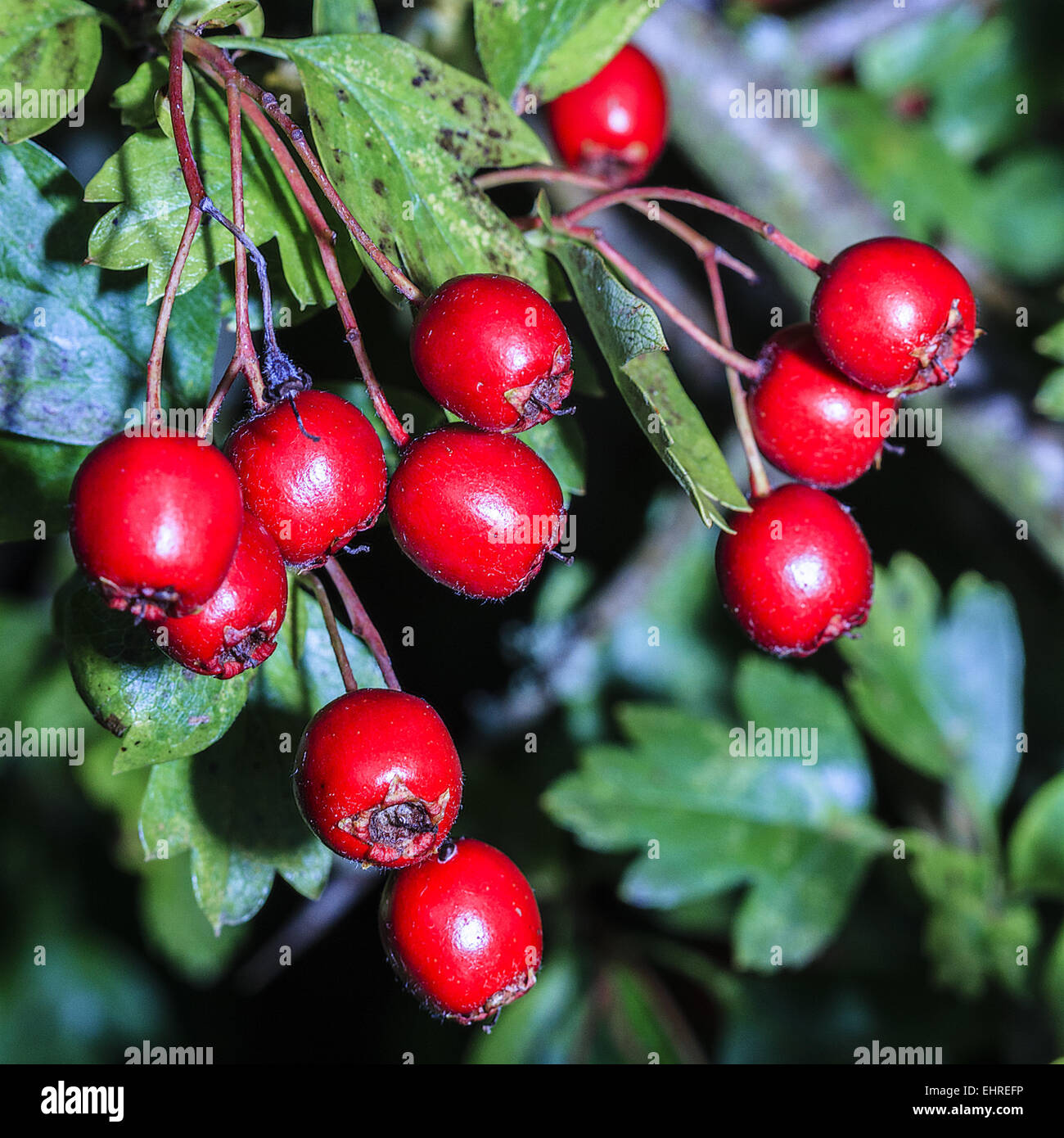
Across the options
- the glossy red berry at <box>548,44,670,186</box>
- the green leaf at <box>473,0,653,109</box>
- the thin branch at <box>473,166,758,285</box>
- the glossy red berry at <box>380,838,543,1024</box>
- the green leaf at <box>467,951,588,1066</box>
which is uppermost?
the green leaf at <box>473,0,653,109</box>

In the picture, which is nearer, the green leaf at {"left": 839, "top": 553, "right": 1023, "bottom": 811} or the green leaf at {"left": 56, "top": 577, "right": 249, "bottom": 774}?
the green leaf at {"left": 56, "top": 577, "right": 249, "bottom": 774}

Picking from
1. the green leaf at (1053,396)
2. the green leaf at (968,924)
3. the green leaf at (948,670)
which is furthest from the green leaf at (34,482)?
the green leaf at (968,924)

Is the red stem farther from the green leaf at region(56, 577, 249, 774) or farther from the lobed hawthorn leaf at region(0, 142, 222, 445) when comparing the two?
the green leaf at region(56, 577, 249, 774)

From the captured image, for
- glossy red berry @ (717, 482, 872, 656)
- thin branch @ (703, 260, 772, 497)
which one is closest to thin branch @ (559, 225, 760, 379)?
thin branch @ (703, 260, 772, 497)

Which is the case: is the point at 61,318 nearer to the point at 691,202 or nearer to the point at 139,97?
the point at 139,97

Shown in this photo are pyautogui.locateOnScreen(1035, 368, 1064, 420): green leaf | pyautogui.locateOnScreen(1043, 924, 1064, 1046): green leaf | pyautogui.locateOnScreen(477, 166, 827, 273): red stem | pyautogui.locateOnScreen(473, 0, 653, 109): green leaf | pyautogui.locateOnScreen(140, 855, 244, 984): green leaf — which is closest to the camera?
pyautogui.locateOnScreen(477, 166, 827, 273): red stem

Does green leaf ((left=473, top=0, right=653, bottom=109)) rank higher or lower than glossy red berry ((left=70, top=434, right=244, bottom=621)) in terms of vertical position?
higher

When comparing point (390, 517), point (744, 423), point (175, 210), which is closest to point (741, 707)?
point (744, 423)

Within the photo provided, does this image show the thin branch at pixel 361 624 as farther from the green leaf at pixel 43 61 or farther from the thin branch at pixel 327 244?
the green leaf at pixel 43 61
